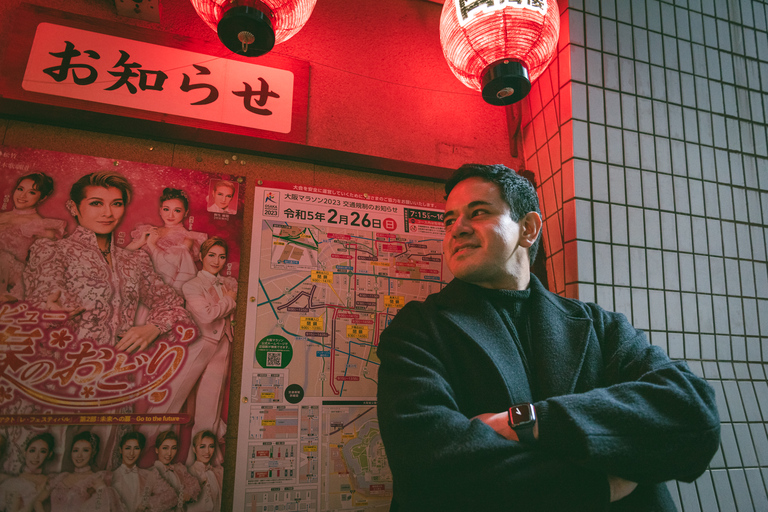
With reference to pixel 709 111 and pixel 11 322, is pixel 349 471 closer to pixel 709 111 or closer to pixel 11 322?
pixel 11 322

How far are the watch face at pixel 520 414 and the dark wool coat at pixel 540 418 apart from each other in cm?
4

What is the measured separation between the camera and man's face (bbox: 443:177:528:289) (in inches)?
64.4

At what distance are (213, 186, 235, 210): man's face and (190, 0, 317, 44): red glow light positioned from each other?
2.08ft

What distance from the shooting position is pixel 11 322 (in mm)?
1566

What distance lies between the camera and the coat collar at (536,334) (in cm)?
142

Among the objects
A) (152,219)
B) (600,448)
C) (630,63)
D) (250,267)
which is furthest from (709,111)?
(152,219)

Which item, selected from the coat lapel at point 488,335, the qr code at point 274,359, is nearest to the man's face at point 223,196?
the qr code at point 274,359

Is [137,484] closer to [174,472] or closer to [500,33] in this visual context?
A: [174,472]

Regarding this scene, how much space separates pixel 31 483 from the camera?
1480 mm

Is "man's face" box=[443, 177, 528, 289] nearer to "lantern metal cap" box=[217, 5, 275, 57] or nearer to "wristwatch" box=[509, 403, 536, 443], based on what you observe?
"wristwatch" box=[509, 403, 536, 443]

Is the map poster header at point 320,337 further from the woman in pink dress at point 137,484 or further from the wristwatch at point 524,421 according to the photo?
the wristwatch at point 524,421

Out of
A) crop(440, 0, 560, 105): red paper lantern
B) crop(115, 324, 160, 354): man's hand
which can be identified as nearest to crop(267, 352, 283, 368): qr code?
crop(115, 324, 160, 354): man's hand

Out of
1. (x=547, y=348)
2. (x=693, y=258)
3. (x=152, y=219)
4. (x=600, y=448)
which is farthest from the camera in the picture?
(x=693, y=258)

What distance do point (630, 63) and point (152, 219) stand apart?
2485 mm
